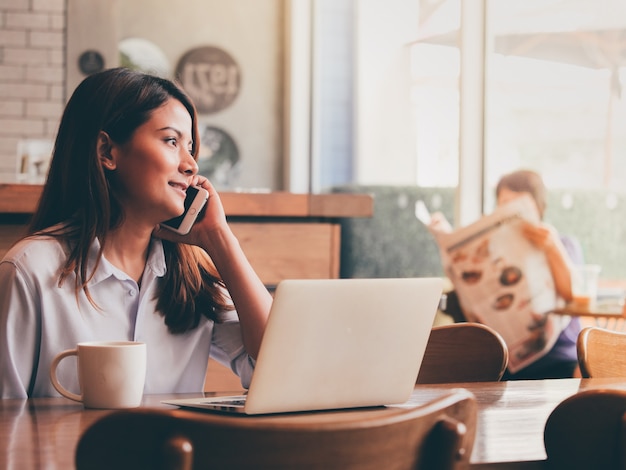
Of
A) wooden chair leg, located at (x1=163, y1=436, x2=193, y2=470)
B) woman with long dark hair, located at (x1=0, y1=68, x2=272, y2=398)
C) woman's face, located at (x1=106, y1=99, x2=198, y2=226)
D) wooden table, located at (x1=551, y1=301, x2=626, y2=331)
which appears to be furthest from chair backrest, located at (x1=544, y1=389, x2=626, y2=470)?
wooden table, located at (x1=551, y1=301, x2=626, y2=331)

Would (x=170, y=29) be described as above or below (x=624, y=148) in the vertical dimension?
above

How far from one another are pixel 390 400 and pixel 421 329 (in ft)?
0.36

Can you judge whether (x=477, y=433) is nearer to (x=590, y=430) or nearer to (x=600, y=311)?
(x=590, y=430)

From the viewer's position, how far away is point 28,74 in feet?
17.3

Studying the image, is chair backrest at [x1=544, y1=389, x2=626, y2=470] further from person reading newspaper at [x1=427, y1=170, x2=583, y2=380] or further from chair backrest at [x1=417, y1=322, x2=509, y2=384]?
person reading newspaper at [x1=427, y1=170, x2=583, y2=380]

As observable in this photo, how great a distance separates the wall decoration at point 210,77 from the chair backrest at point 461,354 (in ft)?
13.4

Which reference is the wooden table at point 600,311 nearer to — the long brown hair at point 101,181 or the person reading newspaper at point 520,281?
the person reading newspaper at point 520,281

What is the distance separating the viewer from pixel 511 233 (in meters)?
3.58

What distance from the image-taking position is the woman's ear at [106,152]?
1628mm

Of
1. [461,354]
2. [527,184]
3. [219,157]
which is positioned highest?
[219,157]

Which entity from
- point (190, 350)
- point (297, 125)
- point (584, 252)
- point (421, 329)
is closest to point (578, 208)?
point (584, 252)

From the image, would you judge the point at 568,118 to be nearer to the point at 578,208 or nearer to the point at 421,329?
the point at 578,208

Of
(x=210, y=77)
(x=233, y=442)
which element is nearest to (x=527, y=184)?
(x=210, y=77)

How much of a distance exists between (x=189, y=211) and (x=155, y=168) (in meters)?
0.13
